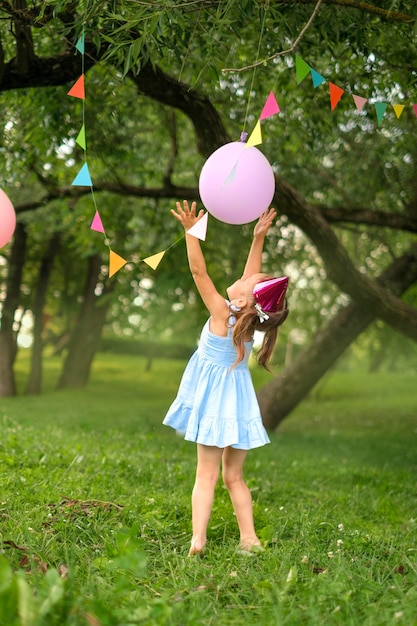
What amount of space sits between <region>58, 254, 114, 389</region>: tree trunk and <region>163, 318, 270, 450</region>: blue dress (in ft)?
46.8

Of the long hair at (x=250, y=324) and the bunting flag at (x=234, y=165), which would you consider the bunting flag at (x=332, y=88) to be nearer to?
the bunting flag at (x=234, y=165)

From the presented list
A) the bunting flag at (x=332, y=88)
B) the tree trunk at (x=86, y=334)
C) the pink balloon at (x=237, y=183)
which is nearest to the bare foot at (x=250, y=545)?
the pink balloon at (x=237, y=183)

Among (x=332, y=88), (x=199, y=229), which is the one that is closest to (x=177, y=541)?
(x=199, y=229)

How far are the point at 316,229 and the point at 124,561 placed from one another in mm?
5766

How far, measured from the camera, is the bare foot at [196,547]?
3656 mm

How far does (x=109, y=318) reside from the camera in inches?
846

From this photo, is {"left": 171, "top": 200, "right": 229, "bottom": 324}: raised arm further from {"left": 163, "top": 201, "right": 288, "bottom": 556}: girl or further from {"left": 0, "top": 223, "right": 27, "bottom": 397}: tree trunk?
{"left": 0, "top": 223, "right": 27, "bottom": 397}: tree trunk

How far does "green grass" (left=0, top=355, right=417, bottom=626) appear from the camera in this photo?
2.71 metres

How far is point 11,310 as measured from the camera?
680 inches

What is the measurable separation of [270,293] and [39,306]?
612 inches

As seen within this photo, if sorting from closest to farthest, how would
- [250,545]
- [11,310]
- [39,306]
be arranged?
[250,545] < [11,310] < [39,306]

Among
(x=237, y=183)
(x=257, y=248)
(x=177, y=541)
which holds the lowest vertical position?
(x=177, y=541)

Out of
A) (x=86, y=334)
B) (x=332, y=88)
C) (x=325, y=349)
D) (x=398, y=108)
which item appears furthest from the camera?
(x=86, y=334)

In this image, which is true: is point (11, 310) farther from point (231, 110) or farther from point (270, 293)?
point (270, 293)
